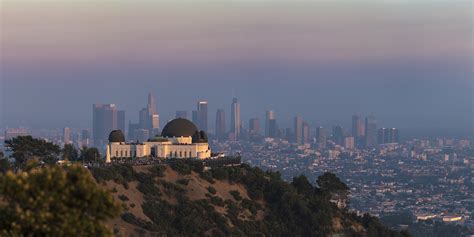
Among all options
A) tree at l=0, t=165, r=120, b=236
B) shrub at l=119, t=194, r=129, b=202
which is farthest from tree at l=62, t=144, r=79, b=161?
tree at l=0, t=165, r=120, b=236

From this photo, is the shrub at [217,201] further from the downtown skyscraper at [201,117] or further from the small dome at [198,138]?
the downtown skyscraper at [201,117]

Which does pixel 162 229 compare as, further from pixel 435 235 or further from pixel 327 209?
pixel 435 235

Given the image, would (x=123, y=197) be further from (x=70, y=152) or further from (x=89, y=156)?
(x=70, y=152)

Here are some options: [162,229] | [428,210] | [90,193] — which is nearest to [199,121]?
[428,210]

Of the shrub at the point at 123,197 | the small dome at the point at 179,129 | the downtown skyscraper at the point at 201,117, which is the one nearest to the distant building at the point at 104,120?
the downtown skyscraper at the point at 201,117

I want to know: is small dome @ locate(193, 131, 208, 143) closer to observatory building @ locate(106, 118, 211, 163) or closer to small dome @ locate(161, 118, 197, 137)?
observatory building @ locate(106, 118, 211, 163)

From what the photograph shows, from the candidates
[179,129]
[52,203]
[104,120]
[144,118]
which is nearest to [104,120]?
[104,120]
